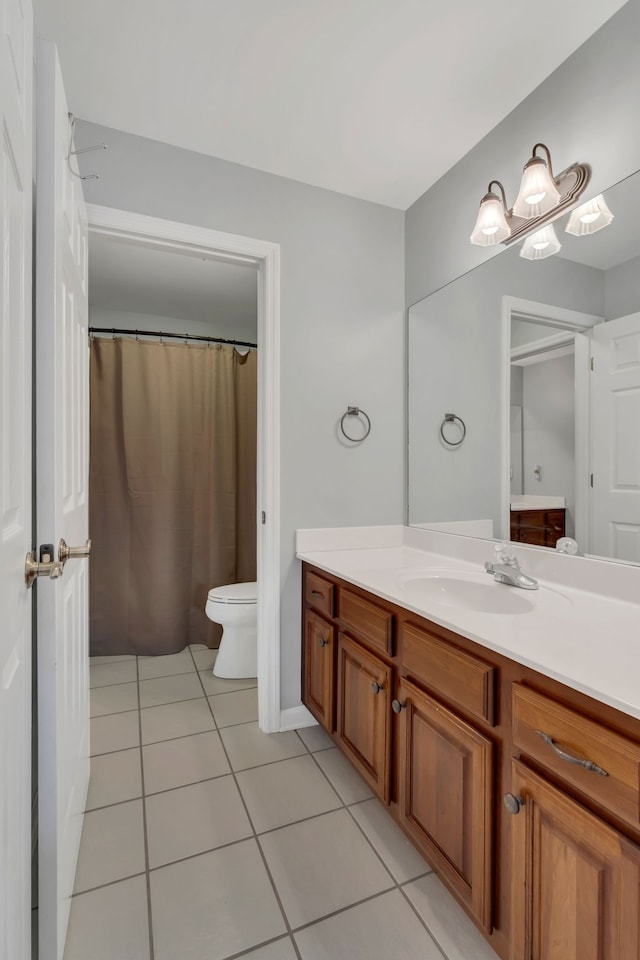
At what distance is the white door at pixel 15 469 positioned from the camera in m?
0.68

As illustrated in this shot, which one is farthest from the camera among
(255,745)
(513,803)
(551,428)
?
(255,745)

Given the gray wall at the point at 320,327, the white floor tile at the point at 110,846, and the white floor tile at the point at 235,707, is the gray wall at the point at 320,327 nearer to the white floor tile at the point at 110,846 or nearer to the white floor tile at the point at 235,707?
the white floor tile at the point at 235,707

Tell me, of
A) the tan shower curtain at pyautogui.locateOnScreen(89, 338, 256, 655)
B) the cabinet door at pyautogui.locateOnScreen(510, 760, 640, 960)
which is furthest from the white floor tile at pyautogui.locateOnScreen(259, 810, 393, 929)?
the tan shower curtain at pyautogui.locateOnScreen(89, 338, 256, 655)

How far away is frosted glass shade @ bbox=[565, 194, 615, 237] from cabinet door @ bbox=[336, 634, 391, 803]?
1.44m

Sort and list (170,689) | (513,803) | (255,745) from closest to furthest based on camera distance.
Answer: (513,803) < (255,745) < (170,689)

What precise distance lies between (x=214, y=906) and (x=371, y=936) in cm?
41

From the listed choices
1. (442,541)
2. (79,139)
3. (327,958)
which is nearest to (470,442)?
(442,541)

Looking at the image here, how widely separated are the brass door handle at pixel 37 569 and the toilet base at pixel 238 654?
1748 millimetres

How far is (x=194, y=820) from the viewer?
1503 mm

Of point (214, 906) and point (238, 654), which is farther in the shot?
point (238, 654)

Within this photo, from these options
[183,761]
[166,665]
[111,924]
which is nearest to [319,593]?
[183,761]

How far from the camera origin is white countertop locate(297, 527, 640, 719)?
2.68 feet

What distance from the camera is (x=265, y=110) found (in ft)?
5.33

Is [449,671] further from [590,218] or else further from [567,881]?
[590,218]
